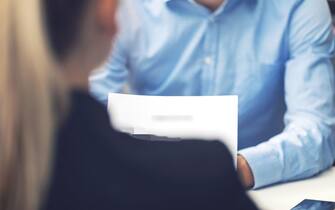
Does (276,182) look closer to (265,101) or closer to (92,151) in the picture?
(265,101)

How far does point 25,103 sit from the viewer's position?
0.65 m

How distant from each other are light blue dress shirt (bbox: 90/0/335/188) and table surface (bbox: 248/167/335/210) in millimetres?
14

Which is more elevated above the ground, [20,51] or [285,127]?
[20,51]

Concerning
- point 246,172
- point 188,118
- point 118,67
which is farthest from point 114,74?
point 246,172

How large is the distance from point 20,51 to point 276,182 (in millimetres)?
743

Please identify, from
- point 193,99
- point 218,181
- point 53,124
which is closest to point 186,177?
point 218,181

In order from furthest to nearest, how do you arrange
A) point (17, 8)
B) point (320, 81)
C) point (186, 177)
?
point (320, 81), point (186, 177), point (17, 8)

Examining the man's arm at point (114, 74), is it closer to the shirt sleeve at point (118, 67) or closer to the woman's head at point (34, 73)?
the shirt sleeve at point (118, 67)

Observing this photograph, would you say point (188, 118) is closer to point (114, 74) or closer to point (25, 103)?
point (114, 74)

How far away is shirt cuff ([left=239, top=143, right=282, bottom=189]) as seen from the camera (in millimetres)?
1259

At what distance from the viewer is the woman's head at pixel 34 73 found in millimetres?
628

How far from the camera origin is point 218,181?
737mm

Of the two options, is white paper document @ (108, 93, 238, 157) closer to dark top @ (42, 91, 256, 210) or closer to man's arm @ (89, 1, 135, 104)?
man's arm @ (89, 1, 135, 104)

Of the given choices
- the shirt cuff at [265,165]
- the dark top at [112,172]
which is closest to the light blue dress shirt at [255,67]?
the shirt cuff at [265,165]
